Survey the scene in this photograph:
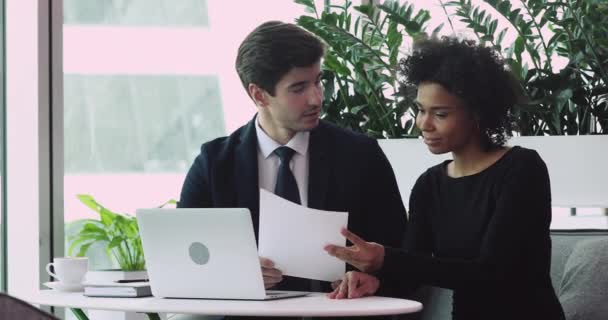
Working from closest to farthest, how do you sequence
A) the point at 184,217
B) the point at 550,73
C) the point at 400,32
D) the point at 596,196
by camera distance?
the point at 184,217
the point at 596,196
the point at 550,73
the point at 400,32

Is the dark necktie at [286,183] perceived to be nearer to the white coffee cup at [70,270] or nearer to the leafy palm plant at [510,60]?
the white coffee cup at [70,270]

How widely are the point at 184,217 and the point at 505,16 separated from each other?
2.11m

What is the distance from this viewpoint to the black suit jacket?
2.55 metres

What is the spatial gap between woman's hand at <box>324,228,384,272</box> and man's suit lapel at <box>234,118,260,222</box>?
1.83 ft

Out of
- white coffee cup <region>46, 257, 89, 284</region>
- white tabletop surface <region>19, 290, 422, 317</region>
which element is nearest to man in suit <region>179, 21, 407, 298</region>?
white coffee cup <region>46, 257, 89, 284</region>

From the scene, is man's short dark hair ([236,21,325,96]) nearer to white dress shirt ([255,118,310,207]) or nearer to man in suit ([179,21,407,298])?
man in suit ([179,21,407,298])

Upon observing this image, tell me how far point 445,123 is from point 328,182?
440 millimetres

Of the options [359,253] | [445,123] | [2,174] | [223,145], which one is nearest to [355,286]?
[359,253]

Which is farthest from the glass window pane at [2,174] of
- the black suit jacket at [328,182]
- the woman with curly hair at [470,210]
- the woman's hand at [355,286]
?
the woman's hand at [355,286]

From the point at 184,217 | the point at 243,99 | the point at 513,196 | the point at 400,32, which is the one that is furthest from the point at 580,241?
the point at 243,99

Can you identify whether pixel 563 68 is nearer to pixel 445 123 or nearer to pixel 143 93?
pixel 445 123

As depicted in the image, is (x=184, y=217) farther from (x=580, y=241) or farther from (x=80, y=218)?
(x=80, y=218)

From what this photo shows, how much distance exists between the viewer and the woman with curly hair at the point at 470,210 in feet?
6.86

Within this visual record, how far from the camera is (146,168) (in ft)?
13.9
